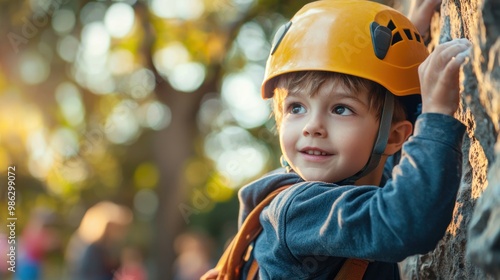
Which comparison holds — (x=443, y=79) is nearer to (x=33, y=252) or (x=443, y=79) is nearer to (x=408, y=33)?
(x=408, y=33)

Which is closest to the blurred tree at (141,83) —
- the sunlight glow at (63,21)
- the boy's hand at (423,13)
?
the sunlight glow at (63,21)

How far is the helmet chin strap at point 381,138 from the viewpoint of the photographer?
8.48 feet

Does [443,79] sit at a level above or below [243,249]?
above

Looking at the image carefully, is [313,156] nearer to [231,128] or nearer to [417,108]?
[417,108]

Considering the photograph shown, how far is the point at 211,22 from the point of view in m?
13.2

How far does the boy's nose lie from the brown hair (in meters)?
0.10

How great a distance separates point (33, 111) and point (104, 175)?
1131 centimetres

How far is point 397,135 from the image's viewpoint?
2.74m

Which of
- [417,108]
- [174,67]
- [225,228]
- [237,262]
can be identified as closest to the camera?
[417,108]

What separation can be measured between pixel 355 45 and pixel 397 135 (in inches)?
16.5

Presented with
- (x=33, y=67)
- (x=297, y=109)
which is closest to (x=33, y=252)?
(x=33, y=67)

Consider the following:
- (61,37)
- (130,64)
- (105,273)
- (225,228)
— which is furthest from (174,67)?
(225,228)

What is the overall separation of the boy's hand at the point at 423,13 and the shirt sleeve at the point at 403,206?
1.35 metres

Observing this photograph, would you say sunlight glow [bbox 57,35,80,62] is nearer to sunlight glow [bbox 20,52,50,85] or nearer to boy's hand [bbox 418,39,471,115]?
Answer: sunlight glow [bbox 20,52,50,85]
